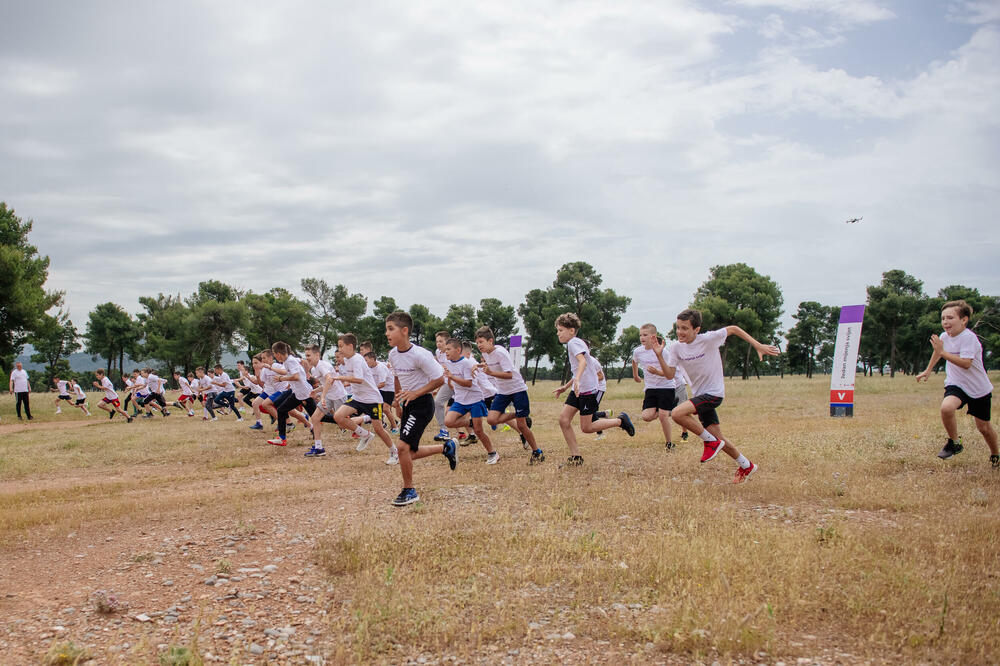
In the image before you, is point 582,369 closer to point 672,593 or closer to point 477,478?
→ point 477,478

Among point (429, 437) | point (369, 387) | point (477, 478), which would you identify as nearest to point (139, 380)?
point (429, 437)

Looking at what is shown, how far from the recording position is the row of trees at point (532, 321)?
59.9 metres

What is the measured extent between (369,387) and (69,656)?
798 centimetres

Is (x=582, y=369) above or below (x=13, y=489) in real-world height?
above

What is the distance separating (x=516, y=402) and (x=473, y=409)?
2.37 ft

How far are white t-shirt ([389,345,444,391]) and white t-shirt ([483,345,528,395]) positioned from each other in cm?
275

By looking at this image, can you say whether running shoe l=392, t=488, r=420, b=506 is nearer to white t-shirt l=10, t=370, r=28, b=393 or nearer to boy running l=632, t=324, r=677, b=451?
boy running l=632, t=324, r=677, b=451

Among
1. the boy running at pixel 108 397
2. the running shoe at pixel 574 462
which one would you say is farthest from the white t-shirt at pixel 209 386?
the running shoe at pixel 574 462

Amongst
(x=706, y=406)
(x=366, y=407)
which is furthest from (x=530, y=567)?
(x=366, y=407)

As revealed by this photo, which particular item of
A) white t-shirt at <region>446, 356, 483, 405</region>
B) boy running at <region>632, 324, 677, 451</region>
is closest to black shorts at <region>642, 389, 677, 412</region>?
boy running at <region>632, 324, 677, 451</region>

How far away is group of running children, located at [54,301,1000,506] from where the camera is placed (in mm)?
7723

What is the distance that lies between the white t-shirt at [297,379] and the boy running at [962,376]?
11455mm

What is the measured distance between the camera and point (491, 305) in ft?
241

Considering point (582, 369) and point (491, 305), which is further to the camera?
point (491, 305)
